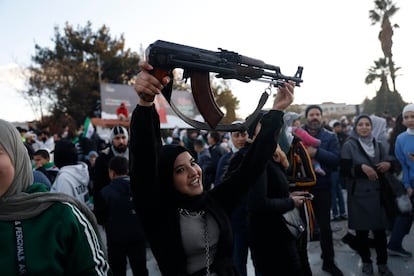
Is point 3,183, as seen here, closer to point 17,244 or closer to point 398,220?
point 17,244

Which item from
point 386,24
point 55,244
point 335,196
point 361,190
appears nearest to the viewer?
point 55,244

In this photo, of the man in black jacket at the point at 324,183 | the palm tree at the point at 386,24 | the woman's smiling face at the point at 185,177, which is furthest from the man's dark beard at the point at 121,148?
the palm tree at the point at 386,24

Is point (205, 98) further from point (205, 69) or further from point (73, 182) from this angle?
point (73, 182)

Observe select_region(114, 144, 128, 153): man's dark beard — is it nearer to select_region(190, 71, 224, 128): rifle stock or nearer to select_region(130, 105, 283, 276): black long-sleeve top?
select_region(130, 105, 283, 276): black long-sleeve top

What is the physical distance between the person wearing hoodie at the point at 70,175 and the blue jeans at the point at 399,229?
3.67 metres

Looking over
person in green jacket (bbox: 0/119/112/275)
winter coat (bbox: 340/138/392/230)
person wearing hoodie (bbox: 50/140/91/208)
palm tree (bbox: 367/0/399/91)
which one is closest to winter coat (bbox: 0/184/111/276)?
person in green jacket (bbox: 0/119/112/275)

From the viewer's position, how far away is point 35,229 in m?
1.41

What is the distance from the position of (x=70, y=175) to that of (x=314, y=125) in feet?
9.71

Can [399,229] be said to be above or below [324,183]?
below

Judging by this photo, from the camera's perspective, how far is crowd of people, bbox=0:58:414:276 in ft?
4.72

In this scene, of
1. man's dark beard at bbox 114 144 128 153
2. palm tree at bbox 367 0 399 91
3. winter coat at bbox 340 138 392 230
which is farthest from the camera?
palm tree at bbox 367 0 399 91

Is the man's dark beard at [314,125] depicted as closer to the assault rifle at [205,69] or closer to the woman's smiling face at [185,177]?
the assault rifle at [205,69]

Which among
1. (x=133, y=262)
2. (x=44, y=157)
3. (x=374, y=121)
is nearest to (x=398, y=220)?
(x=374, y=121)

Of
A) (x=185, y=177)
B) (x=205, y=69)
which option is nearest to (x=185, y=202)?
(x=185, y=177)
